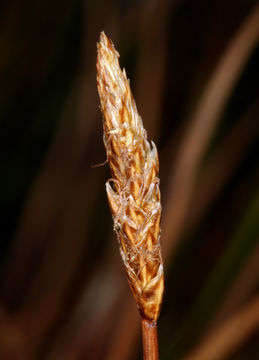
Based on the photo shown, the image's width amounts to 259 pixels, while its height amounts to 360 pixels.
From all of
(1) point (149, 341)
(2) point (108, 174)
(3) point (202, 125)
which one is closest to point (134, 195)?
(1) point (149, 341)

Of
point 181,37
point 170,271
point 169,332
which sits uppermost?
point 181,37

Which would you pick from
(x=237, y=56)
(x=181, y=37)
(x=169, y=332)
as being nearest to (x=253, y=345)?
(x=169, y=332)

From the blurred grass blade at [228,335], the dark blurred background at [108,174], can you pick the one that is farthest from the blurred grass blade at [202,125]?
the blurred grass blade at [228,335]

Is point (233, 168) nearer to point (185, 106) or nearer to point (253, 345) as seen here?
point (185, 106)

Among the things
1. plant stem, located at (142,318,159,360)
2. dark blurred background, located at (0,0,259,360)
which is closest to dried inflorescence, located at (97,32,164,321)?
plant stem, located at (142,318,159,360)

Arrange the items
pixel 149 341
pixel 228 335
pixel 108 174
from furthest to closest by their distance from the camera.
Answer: pixel 108 174
pixel 228 335
pixel 149 341

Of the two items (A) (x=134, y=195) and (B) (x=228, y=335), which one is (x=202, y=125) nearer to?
(B) (x=228, y=335)
